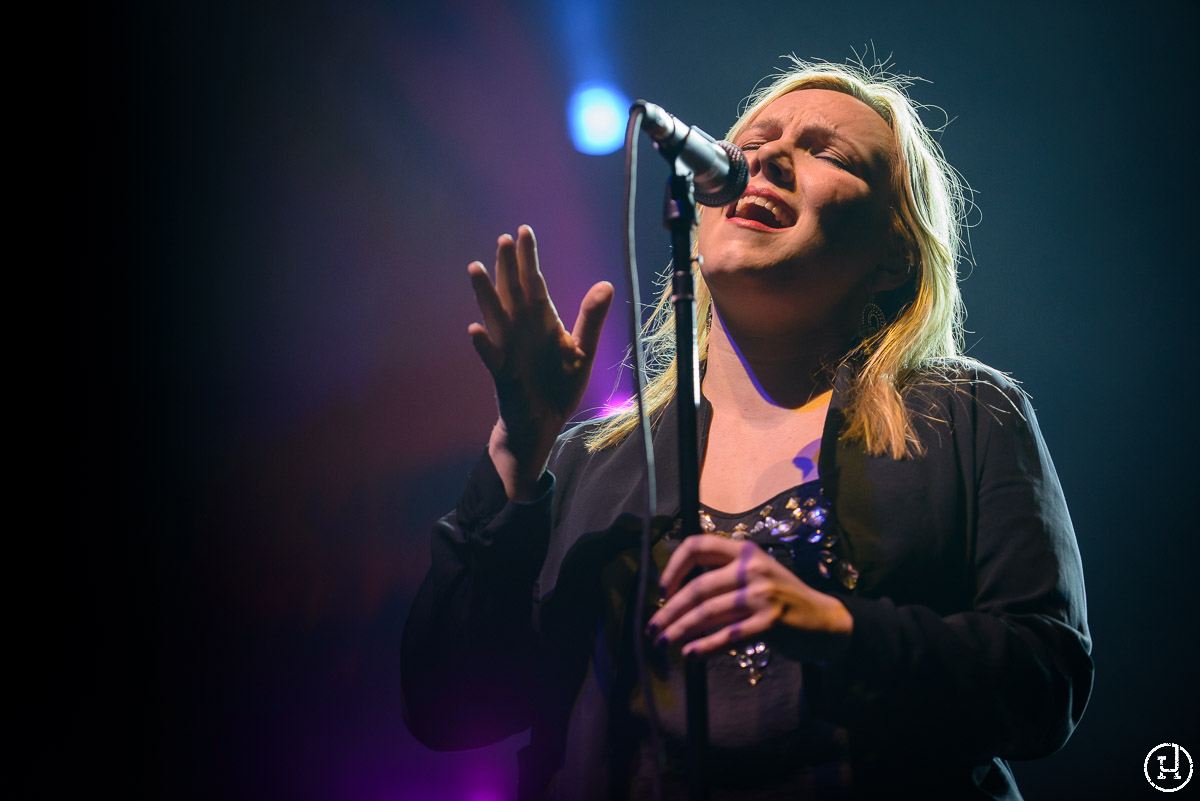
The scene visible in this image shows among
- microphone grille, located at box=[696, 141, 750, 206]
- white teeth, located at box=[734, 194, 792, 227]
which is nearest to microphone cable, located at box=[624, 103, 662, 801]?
microphone grille, located at box=[696, 141, 750, 206]

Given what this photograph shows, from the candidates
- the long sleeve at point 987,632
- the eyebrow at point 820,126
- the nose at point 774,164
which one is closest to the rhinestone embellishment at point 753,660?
the long sleeve at point 987,632

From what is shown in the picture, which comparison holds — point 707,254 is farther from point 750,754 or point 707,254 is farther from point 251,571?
point 251,571

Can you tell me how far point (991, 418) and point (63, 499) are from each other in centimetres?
264

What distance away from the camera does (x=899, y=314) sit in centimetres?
165

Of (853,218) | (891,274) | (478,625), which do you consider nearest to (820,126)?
(853,218)

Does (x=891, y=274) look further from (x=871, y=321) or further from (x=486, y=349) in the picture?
(x=486, y=349)

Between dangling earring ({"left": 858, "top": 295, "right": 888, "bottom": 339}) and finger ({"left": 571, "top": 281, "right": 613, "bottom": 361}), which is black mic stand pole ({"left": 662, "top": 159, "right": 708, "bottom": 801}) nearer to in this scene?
finger ({"left": 571, "top": 281, "right": 613, "bottom": 361})

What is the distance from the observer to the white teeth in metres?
1.44

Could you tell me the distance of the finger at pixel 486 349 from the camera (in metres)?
1.15

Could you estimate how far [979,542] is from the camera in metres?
1.16

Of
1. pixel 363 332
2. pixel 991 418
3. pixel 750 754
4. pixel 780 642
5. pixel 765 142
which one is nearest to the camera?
pixel 780 642

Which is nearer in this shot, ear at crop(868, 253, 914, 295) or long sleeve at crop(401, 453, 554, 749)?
long sleeve at crop(401, 453, 554, 749)

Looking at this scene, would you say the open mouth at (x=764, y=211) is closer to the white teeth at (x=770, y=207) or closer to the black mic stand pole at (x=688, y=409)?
the white teeth at (x=770, y=207)

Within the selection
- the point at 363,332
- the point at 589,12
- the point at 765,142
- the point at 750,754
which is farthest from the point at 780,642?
the point at 589,12
